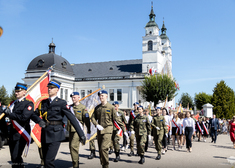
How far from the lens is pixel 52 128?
534 centimetres

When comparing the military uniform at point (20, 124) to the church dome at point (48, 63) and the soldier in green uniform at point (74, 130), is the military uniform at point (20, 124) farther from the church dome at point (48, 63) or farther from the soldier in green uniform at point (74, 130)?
the church dome at point (48, 63)

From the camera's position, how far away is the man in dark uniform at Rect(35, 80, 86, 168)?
5.22 metres

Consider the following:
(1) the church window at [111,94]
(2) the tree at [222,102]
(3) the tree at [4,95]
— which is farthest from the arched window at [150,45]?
(3) the tree at [4,95]

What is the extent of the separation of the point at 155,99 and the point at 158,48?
1605 cm

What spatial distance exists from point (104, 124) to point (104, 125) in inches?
1.3

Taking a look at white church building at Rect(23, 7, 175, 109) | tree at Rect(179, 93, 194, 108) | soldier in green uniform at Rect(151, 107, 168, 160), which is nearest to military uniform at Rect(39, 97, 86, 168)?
soldier in green uniform at Rect(151, 107, 168, 160)

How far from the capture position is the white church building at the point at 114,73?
56438 millimetres

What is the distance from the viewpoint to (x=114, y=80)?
191 ft

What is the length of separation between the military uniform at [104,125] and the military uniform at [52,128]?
6.76 ft

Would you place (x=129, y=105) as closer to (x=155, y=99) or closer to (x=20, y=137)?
(x=155, y=99)

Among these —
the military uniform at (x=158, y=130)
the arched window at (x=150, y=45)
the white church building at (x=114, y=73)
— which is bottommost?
the military uniform at (x=158, y=130)

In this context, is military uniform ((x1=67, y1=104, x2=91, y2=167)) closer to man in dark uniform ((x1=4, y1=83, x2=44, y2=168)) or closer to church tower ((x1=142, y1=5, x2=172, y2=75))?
man in dark uniform ((x1=4, y1=83, x2=44, y2=168))

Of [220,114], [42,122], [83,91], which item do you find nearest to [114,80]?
[83,91]

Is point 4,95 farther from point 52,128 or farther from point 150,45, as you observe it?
point 52,128
